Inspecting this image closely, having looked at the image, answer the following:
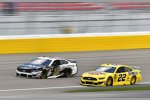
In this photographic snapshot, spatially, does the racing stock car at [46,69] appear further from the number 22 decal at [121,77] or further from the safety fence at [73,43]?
the safety fence at [73,43]

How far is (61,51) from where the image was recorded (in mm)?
24344

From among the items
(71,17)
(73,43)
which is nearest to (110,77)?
(73,43)

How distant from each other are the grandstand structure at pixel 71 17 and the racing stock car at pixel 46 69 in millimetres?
4745

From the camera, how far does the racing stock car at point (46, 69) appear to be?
1839cm

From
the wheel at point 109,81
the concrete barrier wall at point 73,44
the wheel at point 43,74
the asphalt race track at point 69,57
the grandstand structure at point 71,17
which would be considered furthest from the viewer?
the grandstand structure at point 71,17

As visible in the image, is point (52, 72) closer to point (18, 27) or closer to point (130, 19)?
point (18, 27)

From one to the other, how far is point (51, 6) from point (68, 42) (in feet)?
7.18

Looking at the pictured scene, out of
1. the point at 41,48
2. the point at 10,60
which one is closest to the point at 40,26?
the point at 41,48

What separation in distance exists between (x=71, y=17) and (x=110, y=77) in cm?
826

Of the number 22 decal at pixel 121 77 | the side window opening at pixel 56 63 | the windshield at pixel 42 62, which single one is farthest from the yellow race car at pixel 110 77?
the windshield at pixel 42 62

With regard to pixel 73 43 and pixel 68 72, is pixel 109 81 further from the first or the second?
pixel 73 43

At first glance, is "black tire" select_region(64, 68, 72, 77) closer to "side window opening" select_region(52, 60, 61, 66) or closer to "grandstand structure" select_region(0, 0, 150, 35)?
"side window opening" select_region(52, 60, 61, 66)

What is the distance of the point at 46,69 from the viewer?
18.7 meters

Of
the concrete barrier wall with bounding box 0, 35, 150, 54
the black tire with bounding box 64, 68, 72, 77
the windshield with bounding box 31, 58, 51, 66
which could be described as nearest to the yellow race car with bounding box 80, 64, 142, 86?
the black tire with bounding box 64, 68, 72, 77
